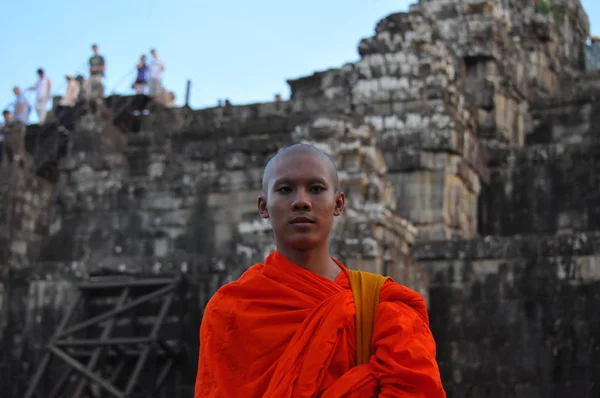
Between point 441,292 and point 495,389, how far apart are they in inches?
61.7

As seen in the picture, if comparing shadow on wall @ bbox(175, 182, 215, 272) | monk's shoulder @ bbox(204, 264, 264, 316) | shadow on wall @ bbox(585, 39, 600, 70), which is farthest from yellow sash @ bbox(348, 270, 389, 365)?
shadow on wall @ bbox(585, 39, 600, 70)

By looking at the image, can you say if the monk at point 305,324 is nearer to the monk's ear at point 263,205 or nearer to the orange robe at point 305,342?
the orange robe at point 305,342

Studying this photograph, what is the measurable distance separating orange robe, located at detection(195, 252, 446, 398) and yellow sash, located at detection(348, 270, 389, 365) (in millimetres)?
25

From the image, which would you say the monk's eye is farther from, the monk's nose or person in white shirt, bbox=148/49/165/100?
person in white shirt, bbox=148/49/165/100

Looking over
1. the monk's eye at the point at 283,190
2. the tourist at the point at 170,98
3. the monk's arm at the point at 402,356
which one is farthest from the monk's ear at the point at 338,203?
the tourist at the point at 170,98

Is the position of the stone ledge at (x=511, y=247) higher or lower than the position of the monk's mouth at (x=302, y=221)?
higher

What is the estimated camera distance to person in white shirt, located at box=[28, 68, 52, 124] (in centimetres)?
2739

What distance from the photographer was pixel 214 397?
4.29m

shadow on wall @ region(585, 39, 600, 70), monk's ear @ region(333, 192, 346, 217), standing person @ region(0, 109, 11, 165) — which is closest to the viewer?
monk's ear @ region(333, 192, 346, 217)

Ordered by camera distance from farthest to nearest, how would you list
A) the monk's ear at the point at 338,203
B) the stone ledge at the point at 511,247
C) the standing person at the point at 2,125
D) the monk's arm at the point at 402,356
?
the standing person at the point at 2,125 → the stone ledge at the point at 511,247 → the monk's ear at the point at 338,203 → the monk's arm at the point at 402,356

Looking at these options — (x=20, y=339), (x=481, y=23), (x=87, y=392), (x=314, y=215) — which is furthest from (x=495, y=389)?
(x=481, y=23)

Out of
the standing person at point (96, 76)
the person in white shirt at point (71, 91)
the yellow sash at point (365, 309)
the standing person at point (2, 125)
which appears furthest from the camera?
the person in white shirt at point (71, 91)

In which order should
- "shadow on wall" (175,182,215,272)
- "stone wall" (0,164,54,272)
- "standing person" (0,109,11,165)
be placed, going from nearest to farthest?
"shadow on wall" (175,182,215,272)
"stone wall" (0,164,54,272)
"standing person" (0,109,11,165)

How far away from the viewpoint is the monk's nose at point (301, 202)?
443 centimetres
